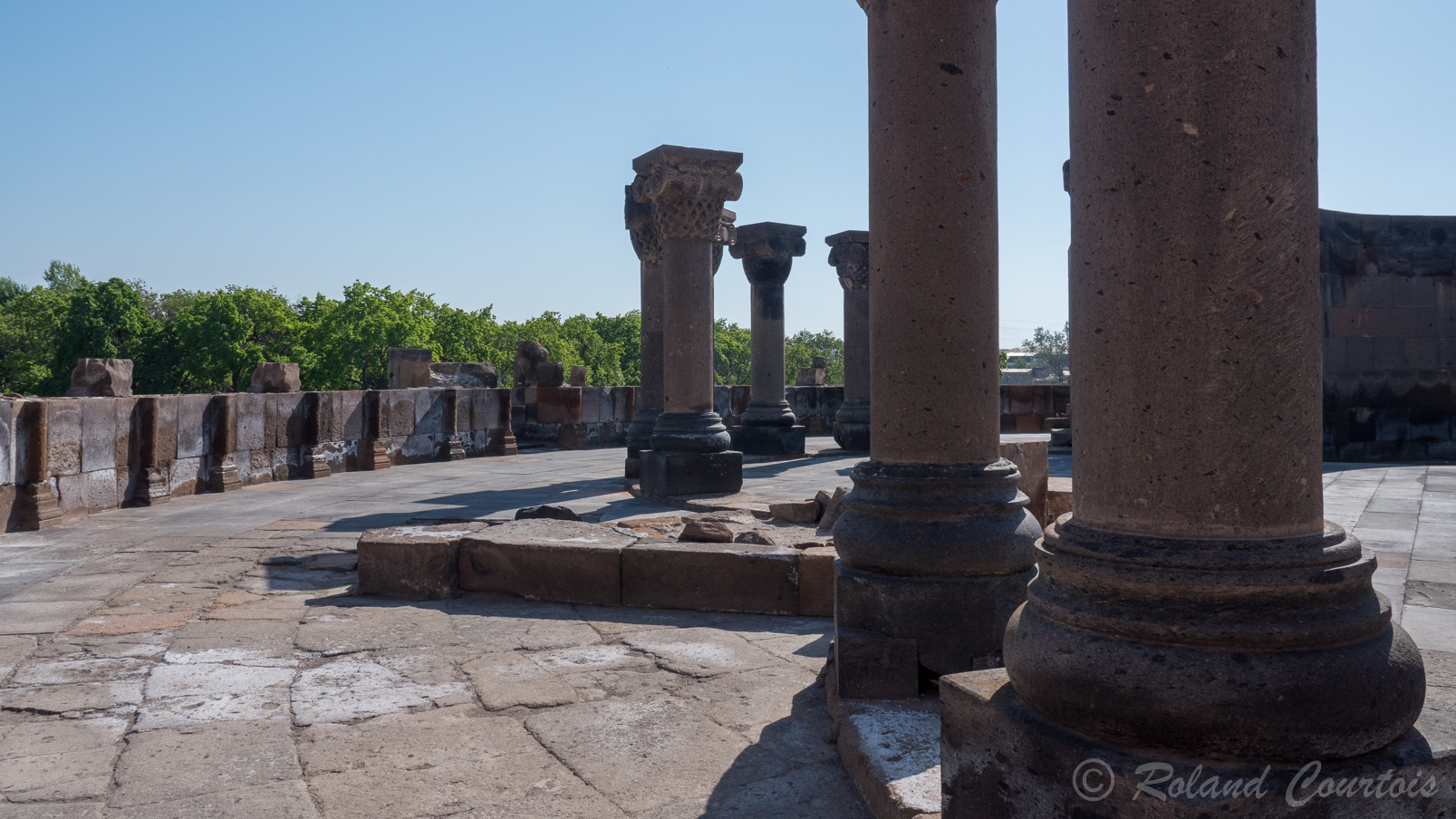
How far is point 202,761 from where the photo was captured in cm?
299

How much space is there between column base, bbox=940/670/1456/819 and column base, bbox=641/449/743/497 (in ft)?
23.7

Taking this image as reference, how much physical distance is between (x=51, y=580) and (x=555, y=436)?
1222cm

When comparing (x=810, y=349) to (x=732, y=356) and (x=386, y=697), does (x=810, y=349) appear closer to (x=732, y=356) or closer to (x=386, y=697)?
(x=732, y=356)

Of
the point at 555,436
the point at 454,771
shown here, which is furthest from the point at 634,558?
the point at 555,436

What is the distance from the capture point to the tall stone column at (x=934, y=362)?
3469 mm

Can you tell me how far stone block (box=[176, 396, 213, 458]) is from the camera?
1045 cm

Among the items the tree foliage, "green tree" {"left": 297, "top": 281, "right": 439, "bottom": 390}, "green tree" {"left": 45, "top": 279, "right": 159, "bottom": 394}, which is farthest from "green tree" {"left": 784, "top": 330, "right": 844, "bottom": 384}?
"green tree" {"left": 45, "top": 279, "right": 159, "bottom": 394}

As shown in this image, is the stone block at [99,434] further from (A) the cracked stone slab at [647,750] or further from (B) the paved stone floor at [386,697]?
(A) the cracked stone slab at [647,750]

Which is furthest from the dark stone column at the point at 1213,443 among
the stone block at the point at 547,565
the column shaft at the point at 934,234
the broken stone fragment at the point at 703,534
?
the broken stone fragment at the point at 703,534

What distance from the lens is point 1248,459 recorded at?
6.35 feet

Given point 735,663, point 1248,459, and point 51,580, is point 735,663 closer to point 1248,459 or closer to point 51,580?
point 1248,459

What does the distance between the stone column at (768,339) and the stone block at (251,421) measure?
6.12 meters

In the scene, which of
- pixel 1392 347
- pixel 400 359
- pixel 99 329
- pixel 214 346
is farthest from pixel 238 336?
pixel 1392 347

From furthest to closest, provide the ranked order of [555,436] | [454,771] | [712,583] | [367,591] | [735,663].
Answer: [555,436] < [367,591] < [712,583] < [735,663] < [454,771]
